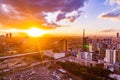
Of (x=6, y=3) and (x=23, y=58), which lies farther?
(x=23, y=58)

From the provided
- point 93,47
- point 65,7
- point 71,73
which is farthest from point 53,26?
point 93,47

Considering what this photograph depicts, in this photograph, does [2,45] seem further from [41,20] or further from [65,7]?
[65,7]

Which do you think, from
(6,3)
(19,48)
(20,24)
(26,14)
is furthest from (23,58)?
(6,3)

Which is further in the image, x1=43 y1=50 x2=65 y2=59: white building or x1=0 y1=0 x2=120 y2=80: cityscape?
x1=43 y1=50 x2=65 y2=59: white building

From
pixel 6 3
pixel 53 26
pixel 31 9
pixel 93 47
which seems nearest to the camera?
pixel 6 3

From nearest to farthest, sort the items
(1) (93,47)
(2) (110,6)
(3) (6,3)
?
(3) (6,3) → (2) (110,6) → (1) (93,47)

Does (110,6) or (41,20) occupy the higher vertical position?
(110,6)

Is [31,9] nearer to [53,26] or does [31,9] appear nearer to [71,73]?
[53,26]

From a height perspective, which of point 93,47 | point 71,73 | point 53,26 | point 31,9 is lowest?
point 71,73

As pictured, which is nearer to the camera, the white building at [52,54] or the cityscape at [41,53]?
the cityscape at [41,53]
